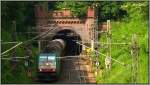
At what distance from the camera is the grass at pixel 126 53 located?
31172mm

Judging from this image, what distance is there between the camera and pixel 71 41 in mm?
51719

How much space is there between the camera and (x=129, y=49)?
34969mm

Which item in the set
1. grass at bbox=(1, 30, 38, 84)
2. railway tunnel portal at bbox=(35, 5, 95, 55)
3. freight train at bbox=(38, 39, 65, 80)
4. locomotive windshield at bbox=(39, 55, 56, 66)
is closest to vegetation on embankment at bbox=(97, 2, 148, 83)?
freight train at bbox=(38, 39, 65, 80)

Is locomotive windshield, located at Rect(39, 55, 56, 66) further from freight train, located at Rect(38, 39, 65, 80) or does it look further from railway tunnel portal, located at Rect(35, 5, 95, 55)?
railway tunnel portal, located at Rect(35, 5, 95, 55)

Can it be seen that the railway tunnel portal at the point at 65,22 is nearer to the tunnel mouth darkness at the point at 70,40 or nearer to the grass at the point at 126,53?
the tunnel mouth darkness at the point at 70,40

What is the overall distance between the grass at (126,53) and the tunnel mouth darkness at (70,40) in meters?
5.42

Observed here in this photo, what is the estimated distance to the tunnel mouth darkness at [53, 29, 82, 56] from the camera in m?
49.0

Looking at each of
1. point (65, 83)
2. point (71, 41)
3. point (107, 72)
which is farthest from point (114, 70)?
point (71, 41)

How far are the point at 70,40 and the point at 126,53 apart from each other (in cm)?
1696

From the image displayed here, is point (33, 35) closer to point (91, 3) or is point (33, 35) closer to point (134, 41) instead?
point (91, 3)

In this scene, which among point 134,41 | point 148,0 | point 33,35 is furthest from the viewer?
point 33,35

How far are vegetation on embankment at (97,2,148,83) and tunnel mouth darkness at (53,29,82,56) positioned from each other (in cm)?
578

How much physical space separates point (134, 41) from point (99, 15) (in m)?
17.9

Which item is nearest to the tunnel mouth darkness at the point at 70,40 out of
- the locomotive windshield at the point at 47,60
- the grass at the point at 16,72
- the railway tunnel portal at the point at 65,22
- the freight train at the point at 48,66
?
the railway tunnel portal at the point at 65,22
